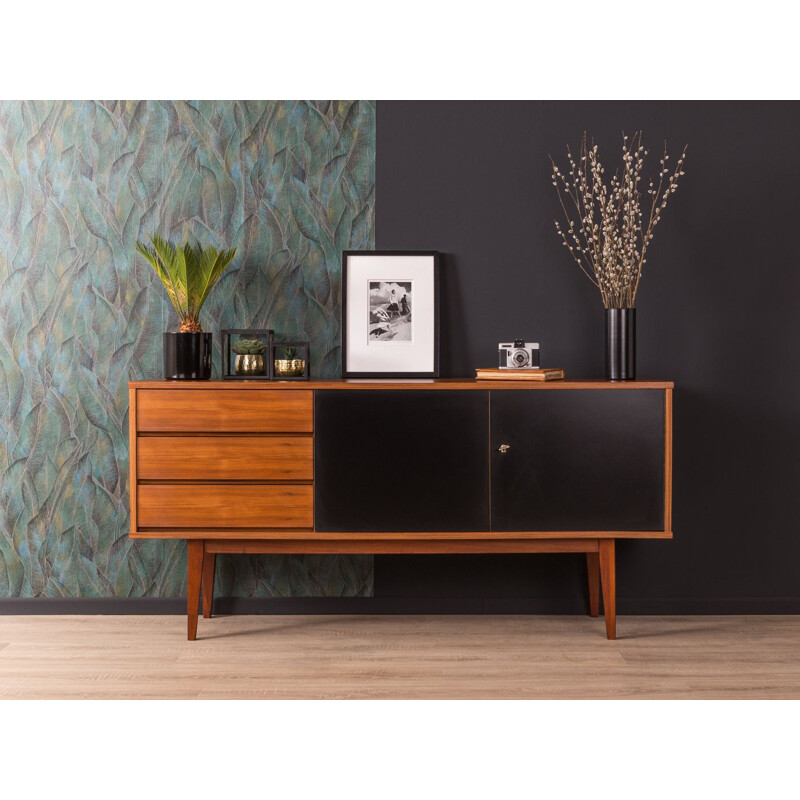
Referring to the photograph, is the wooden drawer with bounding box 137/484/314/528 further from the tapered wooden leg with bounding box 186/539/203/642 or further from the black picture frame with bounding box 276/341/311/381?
the black picture frame with bounding box 276/341/311/381

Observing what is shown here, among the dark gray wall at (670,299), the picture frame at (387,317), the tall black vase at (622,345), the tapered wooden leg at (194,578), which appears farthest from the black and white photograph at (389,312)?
the tapered wooden leg at (194,578)

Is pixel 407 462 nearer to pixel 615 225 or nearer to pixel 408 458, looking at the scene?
pixel 408 458

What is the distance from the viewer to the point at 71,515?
150 inches

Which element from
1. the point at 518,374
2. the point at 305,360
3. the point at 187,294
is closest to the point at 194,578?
the point at 305,360

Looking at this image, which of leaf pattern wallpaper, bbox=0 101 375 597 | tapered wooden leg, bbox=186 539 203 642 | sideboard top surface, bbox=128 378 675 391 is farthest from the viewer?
leaf pattern wallpaper, bbox=0 101 375 597

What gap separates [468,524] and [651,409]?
2.73 ft

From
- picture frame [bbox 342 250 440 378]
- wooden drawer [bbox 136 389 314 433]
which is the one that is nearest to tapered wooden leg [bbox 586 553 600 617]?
picture frame [bbox 342 250 440 378]

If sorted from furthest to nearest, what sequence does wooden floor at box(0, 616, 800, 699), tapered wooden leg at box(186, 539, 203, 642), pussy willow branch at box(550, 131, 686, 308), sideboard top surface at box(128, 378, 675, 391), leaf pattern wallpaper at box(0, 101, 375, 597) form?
1. leaf pattern wallpaper at box(0, 101, 375, 597)
2. pussy willow branch at box(550, 131, 686, 308)
3. tapered wooden leg at box(186, 539, 203, 642)
4. sideboard top surface at box(128, 378, 675, 391)
5. wooden floor at box(0, 616, 800, 699)

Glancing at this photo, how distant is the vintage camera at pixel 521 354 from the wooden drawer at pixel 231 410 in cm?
82

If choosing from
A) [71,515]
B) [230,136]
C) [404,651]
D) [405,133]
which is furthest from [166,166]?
[404,651]

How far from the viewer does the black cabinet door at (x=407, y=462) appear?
336 centimetres

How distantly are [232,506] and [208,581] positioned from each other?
55cm

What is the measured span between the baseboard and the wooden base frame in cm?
35

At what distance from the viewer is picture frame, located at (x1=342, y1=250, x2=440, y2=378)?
377cm
